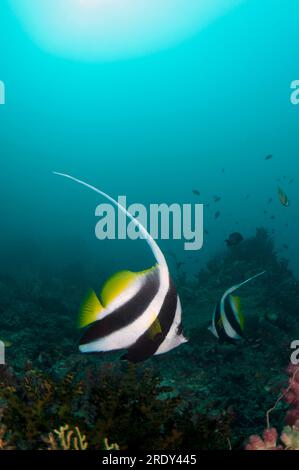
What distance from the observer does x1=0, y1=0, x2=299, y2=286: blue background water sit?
9006 cm

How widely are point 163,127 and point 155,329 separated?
141023 mm

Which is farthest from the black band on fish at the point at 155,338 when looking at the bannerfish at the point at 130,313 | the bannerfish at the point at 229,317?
the bannerfish at the point at 229,317

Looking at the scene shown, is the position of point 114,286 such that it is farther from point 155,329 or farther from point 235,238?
point 235,238

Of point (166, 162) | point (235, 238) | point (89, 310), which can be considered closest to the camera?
point (89, 310)

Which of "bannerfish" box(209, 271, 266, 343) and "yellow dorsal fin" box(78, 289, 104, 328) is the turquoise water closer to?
"bannerfish" box(209, 271, 266, 343)

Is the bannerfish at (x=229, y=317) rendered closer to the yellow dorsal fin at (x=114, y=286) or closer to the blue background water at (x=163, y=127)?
the yellow dorsal fin at (x=114, y=286)

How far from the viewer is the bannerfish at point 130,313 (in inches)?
61.9

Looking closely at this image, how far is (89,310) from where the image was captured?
1562mm

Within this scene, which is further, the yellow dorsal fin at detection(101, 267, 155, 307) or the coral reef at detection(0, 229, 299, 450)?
the coral reef at detection(0, 229, 299, 450)

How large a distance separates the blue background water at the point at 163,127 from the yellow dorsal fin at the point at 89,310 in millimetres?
64351

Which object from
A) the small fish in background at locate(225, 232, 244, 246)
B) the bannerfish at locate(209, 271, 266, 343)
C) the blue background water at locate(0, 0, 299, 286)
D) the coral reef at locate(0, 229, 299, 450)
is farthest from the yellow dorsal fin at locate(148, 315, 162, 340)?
the blue background water at locate(0, 0, 299, 286)

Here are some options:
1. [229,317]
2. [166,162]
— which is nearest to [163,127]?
[166,162]

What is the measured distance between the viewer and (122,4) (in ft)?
286

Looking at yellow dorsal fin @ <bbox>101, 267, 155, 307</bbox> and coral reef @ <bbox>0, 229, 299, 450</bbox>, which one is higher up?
yellow dorsal fin @ <bbox>101, 267, 155, 307</bbox>
